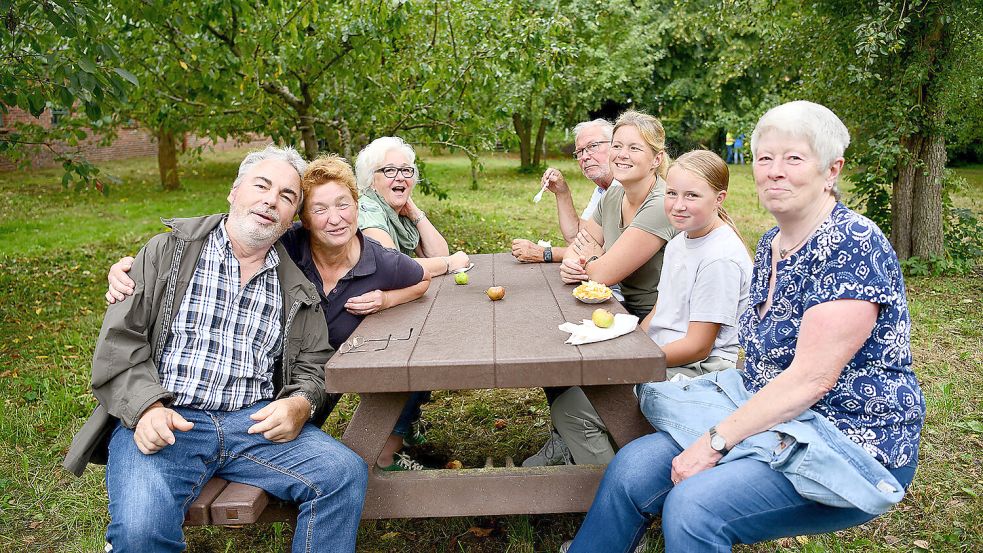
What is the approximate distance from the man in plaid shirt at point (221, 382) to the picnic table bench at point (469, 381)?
0.12m

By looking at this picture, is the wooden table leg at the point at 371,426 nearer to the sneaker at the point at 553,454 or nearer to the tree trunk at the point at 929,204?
the sneaker at the point at 553,454

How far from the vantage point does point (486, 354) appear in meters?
2.29

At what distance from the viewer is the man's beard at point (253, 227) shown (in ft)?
8.60

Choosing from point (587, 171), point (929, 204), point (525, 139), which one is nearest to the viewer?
point (587, 171)

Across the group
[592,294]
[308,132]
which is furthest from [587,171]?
[308,132]

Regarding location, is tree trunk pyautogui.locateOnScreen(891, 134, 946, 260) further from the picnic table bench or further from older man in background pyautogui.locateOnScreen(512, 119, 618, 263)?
the picnic table bench

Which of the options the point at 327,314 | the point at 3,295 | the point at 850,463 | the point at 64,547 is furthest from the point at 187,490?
the point at 3,295

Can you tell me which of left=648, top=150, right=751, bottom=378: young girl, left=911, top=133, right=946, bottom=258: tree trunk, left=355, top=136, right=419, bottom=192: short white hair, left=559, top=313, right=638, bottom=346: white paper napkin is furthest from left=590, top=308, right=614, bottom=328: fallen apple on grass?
left=911, top=133, right=946, bottom=258: tree trunk

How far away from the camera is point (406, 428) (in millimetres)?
3576

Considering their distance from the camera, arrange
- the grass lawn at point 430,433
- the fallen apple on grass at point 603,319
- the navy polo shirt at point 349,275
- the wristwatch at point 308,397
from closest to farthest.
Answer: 1. the fallen apple on grass at point 603,319
2. the wristwatch at point 308,397
3. the navy polo shirt at point 349,275
4. the grass lawn at point 430,433

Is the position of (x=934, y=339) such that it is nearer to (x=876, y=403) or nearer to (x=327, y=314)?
(x=876, y=403)

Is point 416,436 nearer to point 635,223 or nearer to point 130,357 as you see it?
point 635,223

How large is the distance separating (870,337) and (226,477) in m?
1.94

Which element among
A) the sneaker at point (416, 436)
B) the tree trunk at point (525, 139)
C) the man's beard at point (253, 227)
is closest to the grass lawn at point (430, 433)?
the sneaker at point (416, 436)
